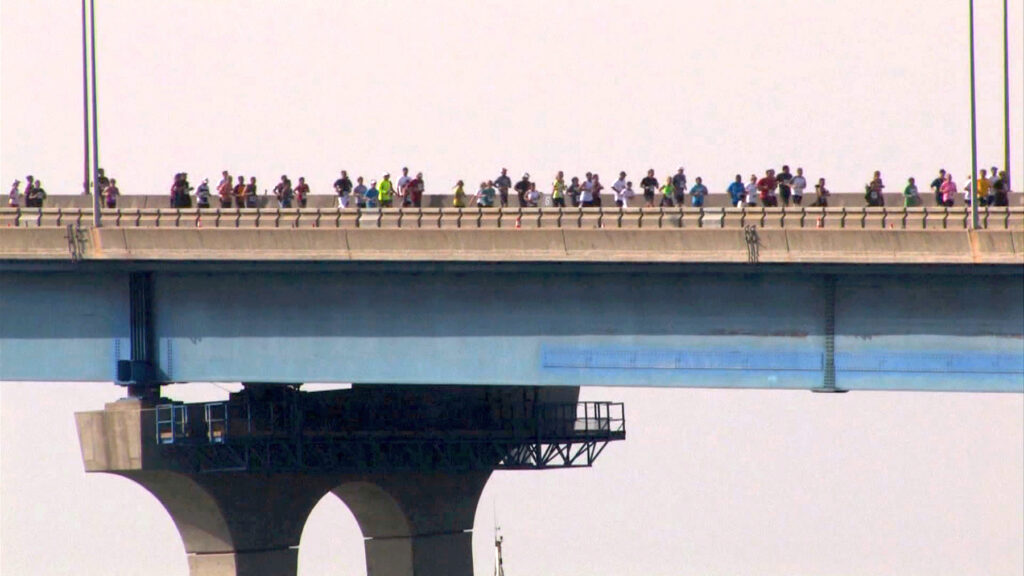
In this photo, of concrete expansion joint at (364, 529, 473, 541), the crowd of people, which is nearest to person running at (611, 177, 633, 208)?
the crowd of people

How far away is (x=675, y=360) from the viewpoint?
217 feet

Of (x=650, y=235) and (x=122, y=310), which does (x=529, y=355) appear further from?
(x=122, y=310)

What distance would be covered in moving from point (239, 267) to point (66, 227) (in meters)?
4.89

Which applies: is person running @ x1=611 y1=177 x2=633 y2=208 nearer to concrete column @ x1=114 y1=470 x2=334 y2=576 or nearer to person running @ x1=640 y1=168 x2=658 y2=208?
person running @ x1=640 y1=168 x2=658 y2=208

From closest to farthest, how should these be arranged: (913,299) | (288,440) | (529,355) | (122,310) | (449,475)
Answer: (913,299)
(529,355)
(122,310)
(288,440)
(449,475)

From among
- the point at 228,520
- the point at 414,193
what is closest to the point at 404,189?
the point at 414,193

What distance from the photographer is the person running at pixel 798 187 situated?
69.7 meters

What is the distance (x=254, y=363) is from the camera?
71.4 metres

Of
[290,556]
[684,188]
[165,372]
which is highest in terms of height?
[684,188]

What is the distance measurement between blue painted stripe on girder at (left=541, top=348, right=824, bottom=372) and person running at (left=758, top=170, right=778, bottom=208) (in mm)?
5187

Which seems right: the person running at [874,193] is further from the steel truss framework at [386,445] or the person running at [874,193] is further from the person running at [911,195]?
the steel truss framework at [386,445]

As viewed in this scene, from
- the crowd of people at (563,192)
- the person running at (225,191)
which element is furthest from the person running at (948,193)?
the person running at (225,191)

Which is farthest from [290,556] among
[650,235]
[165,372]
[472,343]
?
[650,235]

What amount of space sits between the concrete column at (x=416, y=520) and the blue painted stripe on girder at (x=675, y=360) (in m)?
21.1
